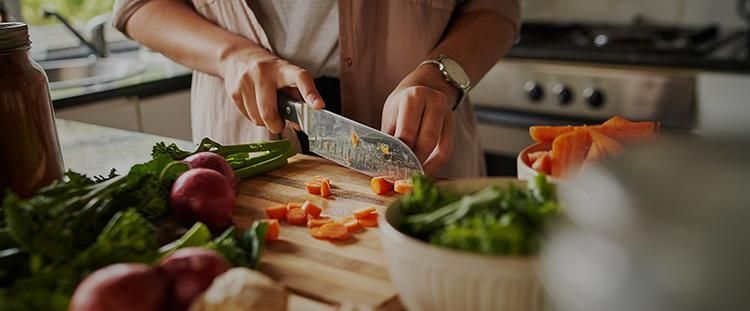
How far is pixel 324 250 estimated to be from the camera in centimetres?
96

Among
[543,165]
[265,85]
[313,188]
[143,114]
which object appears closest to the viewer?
[543,165]

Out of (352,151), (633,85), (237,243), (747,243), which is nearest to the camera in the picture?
(747,243)

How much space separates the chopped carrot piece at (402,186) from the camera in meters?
1.15

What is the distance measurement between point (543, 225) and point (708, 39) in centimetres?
207

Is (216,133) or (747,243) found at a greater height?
(747,243)

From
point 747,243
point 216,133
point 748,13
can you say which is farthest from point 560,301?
point 748,13

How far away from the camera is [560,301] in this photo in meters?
0.54

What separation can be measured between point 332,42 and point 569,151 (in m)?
0.66

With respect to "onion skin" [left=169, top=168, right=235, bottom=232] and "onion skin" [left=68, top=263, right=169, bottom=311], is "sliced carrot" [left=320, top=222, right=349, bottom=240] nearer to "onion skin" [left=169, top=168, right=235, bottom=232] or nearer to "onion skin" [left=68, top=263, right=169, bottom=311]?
"onion skin" [left=169, top=168, right=235, bottom=232]

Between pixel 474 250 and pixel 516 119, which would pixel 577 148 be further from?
pixel 516 119

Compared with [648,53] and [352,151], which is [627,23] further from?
[352,151]

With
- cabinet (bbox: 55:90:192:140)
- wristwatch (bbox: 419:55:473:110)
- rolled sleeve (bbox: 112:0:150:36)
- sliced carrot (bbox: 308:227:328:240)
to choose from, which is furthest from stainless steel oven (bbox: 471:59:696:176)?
sliced carrot (bbox: 308:227:328:240)

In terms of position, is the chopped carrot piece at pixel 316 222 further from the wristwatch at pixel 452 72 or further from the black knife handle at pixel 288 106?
the wristwatch at pixel 452 72

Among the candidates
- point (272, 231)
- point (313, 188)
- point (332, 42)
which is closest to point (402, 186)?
point (313, 188)
